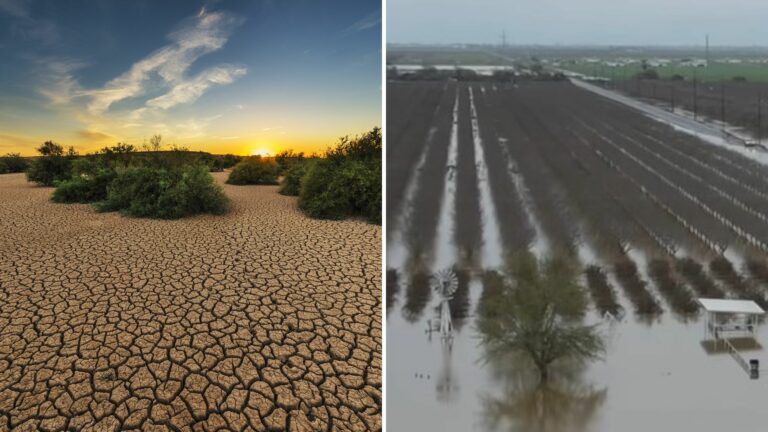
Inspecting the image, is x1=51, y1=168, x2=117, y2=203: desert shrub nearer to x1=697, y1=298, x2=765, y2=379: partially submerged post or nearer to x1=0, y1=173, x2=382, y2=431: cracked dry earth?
x1=0, y1=173, x2=382, y2=431: cracked dry earth

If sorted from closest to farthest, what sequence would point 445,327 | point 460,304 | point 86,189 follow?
point 445,327 → point 460,304 → point 86,189

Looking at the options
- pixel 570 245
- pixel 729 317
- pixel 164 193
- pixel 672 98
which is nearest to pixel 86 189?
pixel 164 193

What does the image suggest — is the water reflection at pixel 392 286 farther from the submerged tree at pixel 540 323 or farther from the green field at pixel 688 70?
the green field at pixel 688 70

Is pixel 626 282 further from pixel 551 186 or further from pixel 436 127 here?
pixel 436 127

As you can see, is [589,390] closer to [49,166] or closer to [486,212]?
[486,212]

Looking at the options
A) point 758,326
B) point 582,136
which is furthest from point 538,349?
point 582,136

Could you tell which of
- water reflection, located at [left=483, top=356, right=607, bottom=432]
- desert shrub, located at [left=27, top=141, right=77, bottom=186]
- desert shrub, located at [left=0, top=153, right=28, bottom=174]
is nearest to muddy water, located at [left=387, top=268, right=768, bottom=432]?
water reflection, located at [left=483, top=356, right=607, bottom=432]
